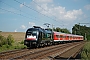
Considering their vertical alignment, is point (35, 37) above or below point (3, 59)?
above

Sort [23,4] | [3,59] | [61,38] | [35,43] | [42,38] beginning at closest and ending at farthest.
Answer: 1. [3,59]
2. [23,4]
3. [35,43]
4. [42,38]
5. [61,38]

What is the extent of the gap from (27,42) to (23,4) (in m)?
6.07

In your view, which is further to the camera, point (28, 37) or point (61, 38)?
point (61, 38)

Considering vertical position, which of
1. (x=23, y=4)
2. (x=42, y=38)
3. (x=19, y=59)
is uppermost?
(x=23, y=4)

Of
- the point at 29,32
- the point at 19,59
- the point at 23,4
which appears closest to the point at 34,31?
the point at 29,32

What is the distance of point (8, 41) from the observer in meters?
29.4

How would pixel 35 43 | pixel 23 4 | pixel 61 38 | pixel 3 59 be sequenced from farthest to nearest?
1. pixel 61 38
2. pixel 35 43
3. pixel 23 4
4. pixel 3 59

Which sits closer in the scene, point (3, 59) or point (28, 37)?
point (3, 59)

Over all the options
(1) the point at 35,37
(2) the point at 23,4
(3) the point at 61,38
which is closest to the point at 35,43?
(1) the point at 35,37

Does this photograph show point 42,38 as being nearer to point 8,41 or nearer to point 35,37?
point 35,37

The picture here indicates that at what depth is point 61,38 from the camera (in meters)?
43.9

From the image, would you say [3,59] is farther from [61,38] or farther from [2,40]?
[61,38]

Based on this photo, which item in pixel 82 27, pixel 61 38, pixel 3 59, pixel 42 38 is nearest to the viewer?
pixel 3 59

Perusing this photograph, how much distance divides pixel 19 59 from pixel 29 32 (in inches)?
461
